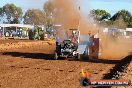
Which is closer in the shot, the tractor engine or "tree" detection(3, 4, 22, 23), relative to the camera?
the tractor engine

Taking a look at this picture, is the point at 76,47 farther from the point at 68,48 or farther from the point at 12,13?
the point at 12,13

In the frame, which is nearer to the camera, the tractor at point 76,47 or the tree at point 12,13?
the tractor at point 76,47

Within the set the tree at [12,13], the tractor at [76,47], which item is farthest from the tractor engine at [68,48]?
the tree at [12,13]

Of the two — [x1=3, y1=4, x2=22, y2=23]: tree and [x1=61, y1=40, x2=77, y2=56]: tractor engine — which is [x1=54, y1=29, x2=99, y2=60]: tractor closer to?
[x1=61, y1=40, x2=77, y2=56]: tractor engine

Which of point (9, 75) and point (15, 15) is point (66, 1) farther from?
point (15, 15)

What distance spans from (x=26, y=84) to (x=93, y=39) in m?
13.8

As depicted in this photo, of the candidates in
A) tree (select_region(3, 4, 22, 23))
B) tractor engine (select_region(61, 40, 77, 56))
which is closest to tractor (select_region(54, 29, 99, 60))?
tractor engine (select_region(61, 40, 77, 56))

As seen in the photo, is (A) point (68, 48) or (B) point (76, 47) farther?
(B) point (76, 47)

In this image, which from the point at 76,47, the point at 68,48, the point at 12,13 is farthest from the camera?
the point at 12,13

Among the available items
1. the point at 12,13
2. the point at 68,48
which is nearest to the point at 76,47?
the point at 68,48

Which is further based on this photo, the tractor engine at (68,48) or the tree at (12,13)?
the tree at (12,13)

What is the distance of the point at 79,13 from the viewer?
38.4 metres

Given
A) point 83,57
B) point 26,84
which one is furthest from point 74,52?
point 26,84

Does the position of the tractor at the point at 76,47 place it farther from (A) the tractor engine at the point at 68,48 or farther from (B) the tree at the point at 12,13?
(B) the tree at the point at 12,13
